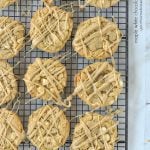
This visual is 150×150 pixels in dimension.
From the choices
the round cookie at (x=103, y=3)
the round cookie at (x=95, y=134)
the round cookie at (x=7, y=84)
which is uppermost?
the round cookie at (x=103, y=3)

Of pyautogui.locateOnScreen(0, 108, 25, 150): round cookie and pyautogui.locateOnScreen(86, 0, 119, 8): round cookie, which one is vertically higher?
pyautogui.locateOnScreen(86, 0, 119, 8): round cookie

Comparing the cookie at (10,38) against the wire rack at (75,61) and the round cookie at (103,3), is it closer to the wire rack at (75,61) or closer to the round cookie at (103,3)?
the wire rack at (75,61)

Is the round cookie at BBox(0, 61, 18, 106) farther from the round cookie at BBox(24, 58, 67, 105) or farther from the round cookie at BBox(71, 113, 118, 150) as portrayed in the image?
the round cookie at BBox(71, 113, 118, 150)

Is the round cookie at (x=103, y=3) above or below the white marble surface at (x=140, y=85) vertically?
above

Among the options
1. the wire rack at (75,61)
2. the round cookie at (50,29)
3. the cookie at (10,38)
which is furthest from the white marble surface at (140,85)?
the cookie at (10,38)

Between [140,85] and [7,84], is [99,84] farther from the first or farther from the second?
[7,84]

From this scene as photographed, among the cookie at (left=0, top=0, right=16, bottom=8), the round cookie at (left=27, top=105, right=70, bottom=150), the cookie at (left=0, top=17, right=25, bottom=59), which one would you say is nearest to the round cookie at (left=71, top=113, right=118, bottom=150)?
the round cookie at (left=27, top=105, right=70, bottom=150)
